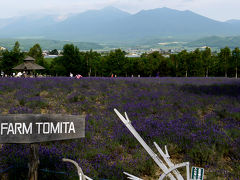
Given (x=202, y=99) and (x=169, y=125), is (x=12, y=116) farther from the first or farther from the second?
(x=202, y=99)

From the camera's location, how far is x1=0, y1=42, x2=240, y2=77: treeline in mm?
42438

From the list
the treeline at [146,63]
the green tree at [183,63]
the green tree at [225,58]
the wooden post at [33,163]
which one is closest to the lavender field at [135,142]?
the wooden post at [33,163]

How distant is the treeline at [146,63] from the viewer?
42.4m

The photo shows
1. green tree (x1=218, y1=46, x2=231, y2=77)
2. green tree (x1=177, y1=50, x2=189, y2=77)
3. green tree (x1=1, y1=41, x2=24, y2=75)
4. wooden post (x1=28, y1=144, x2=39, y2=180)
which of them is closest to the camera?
wooden post (x1=28, y1=144, x2=39, y2=180)

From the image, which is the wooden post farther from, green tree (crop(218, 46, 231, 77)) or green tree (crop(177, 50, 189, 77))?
green tree (crop(218, 46, 231, 77))

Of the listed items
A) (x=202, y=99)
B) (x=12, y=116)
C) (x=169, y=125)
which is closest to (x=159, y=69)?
(x=202, y=99)

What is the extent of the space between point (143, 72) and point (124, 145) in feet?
154

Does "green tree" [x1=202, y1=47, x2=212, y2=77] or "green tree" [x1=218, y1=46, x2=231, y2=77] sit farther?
"green tree" [x1=202, y1=47, x2=212, y2=77]

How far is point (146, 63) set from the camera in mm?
50656

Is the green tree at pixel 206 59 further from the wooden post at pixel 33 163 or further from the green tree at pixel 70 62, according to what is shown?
the wooden post at pixel 33 163

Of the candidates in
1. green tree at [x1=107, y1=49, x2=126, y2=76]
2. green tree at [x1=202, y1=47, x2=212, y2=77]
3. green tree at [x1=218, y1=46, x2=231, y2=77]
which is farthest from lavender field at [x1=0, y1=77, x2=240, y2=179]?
green tree at [x1=107, y1=49, x2=126, y2=76]

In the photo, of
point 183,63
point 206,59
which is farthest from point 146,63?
point 206,59

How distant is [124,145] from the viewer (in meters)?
5.00

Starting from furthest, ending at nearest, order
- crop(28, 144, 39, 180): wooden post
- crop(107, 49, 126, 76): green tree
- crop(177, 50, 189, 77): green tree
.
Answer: crop(107, 49, 126, 76): green tree, crop(177, 50, 189, 77): green tree, crop(28, 144, 39, 180): wooden post
